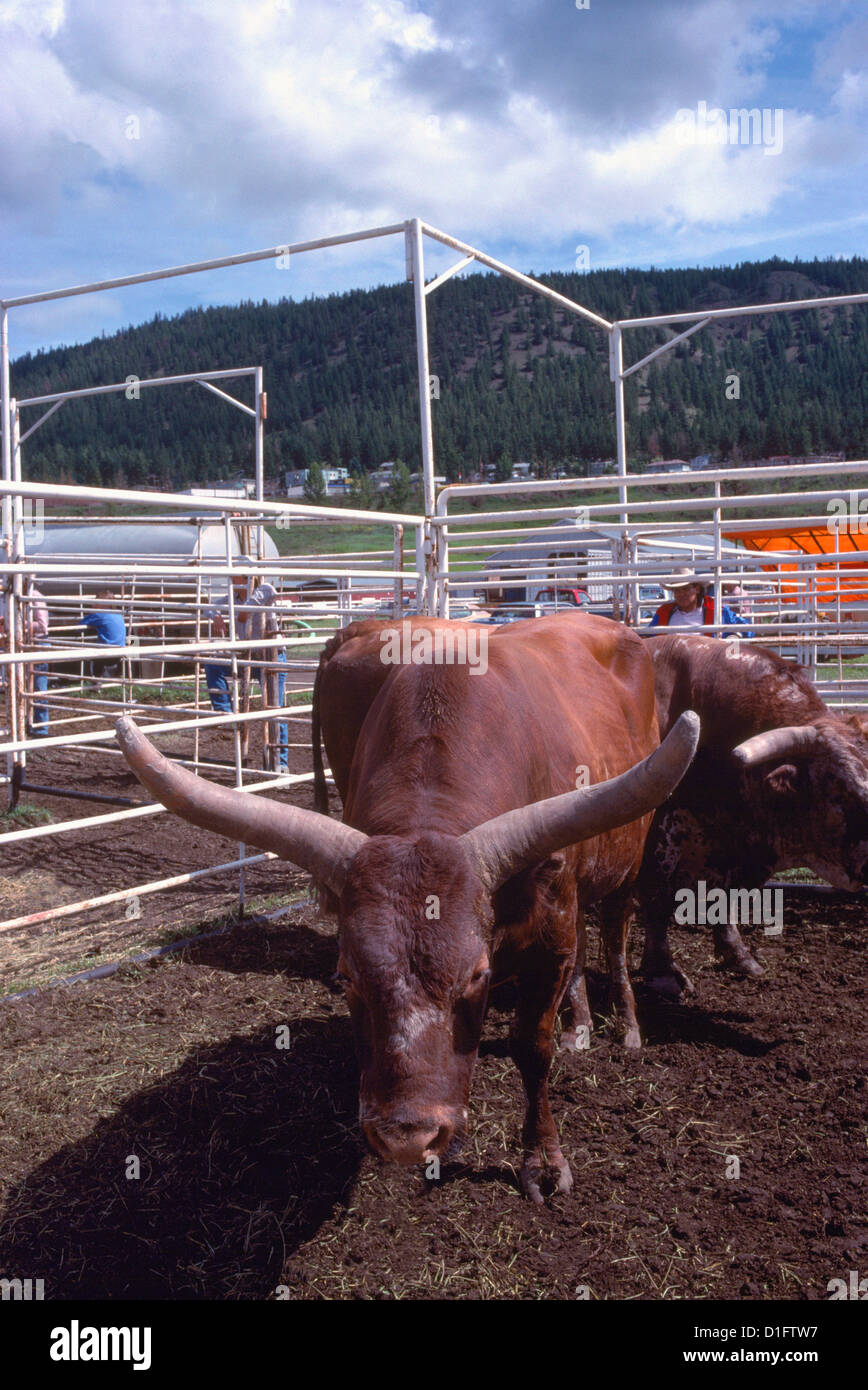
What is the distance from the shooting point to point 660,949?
4.45 metres

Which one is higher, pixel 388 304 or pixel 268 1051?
pixel 388 304

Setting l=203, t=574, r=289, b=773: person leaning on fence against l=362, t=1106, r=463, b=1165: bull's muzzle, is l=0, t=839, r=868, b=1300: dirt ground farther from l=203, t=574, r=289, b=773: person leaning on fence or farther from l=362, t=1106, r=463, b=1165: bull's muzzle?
l=203, t=574, r=289, b=773: person leaning on fence

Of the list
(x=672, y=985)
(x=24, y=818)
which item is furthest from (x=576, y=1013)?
(x=24, y=818)

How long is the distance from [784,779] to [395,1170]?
250 cm

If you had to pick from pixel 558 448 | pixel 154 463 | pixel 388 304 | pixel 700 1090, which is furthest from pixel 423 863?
pixel 388 304

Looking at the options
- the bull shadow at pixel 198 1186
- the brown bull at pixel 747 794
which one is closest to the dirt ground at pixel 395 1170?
the bull shadow at pixel 198 1186

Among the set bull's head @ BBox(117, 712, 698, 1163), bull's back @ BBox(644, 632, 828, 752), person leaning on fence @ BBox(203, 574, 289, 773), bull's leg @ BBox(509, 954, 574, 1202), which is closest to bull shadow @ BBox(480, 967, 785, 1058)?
bull's leg @ BBox(509, 954, 574, 1202)

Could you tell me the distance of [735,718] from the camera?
15.5ft

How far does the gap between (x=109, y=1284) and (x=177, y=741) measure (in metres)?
8.98

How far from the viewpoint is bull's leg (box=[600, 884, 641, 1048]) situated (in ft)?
12.6

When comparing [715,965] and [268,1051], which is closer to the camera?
[268,1051]

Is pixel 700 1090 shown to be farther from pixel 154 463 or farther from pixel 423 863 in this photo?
pixel 154 463

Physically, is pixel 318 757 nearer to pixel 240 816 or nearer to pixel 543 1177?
pixel 240 816
